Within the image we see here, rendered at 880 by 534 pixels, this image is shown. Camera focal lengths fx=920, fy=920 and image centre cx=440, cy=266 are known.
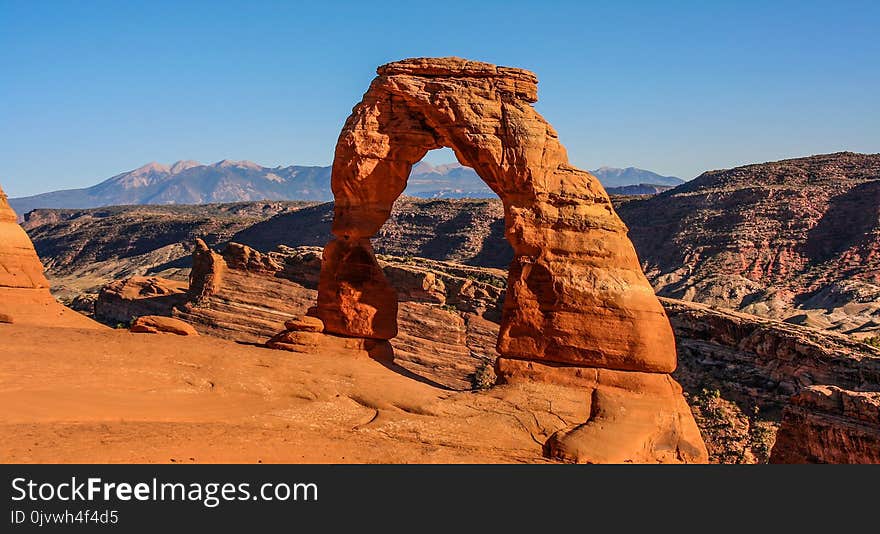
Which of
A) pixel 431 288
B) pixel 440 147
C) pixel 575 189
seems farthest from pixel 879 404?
pixel 431 288

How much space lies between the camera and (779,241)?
76250mm

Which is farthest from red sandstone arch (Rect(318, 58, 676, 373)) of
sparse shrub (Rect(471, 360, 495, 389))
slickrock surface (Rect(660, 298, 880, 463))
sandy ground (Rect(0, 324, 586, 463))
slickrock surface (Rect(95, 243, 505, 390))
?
slickrock surface (Rect(95, 243, 505, 390))

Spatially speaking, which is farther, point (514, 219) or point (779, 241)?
point (779, 241)

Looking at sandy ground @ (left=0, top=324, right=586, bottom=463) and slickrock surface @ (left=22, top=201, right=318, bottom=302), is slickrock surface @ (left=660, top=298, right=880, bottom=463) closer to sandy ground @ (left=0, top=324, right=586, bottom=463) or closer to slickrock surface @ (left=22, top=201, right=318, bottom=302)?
sandy ground @ (left=0, top=324, right=586, bottom=463)

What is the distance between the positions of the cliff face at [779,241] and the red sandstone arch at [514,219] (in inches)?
1463

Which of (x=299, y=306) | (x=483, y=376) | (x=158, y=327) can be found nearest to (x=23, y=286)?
(x=158, y=327)

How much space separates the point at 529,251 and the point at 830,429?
935cm

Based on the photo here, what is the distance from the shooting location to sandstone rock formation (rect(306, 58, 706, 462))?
65.0 feet

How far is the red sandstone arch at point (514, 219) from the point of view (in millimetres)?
20266

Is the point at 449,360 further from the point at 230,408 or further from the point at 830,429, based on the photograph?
the point at 230,408

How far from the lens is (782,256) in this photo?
244 ft

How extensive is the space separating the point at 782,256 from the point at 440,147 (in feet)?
189

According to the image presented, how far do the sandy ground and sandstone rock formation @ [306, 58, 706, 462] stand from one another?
3.95 feet
